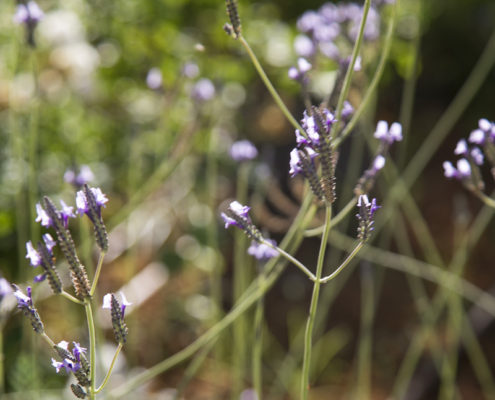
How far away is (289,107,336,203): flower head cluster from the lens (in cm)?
50

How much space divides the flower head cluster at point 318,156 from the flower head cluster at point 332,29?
1.39 feet

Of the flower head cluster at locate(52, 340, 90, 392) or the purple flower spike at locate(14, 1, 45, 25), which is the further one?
the purple flower spike at locate(14, 1, 45, 25)

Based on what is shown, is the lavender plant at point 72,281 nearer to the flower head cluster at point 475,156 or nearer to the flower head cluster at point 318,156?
the flower head cluster at point 318,156

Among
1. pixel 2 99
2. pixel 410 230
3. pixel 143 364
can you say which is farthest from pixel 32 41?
pixel 410 230

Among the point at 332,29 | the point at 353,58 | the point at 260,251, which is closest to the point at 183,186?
the point at 332,29

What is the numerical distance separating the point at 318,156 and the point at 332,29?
534mm

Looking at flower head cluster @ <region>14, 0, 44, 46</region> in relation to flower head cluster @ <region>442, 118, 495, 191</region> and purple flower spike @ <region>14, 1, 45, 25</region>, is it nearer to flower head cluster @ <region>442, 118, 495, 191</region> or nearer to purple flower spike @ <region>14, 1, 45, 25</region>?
purple flower spike @ <region>14, 1, 45, 25</region>

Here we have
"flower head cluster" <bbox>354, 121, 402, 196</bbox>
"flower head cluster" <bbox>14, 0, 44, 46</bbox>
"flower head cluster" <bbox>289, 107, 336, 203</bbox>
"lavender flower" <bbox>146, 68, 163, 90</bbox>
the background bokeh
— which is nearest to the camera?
"flower head cluster" <bbox>289, 107, 336, 203</bbox>

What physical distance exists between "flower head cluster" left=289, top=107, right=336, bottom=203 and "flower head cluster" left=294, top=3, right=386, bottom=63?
Result: 42 cm

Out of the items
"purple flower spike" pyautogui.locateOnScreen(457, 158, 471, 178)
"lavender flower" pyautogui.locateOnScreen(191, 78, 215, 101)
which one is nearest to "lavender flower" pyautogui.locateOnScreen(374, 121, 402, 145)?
"purple flower spike" pyautogui.locateOnScreen(457, 158, 471, 178)

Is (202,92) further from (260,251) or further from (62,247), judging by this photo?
(62,247)

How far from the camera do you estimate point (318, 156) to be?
512 millimetres

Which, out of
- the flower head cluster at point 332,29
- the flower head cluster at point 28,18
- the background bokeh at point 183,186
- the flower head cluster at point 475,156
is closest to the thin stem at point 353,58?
the flower head cluster at point 475,156

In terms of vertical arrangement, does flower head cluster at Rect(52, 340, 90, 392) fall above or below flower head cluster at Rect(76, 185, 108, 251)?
below
